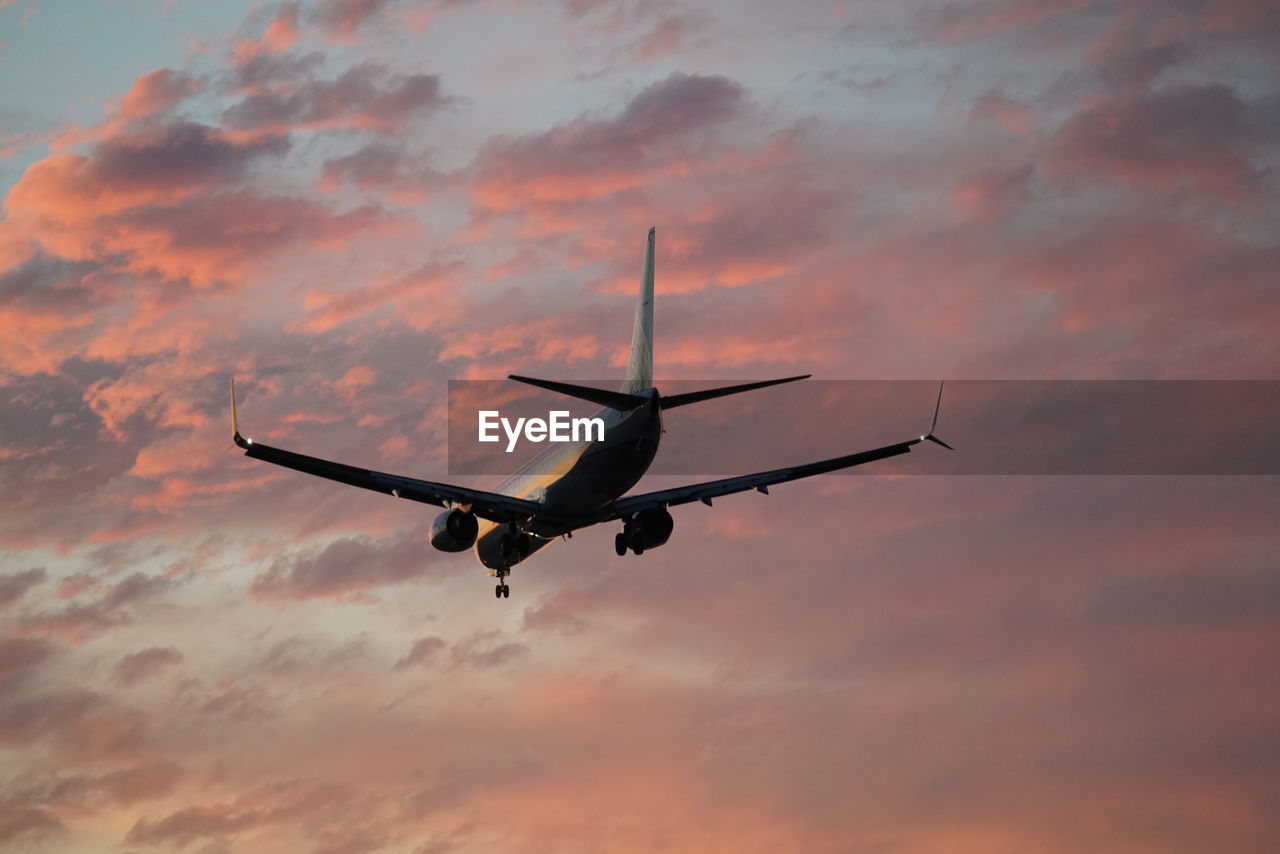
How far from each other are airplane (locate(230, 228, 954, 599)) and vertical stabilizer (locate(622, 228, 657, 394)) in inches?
1.7

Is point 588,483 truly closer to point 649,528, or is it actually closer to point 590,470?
point 590,470

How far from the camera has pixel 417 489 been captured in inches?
Result: 2383

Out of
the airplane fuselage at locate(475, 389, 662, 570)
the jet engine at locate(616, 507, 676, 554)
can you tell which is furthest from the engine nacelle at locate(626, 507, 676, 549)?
the airplane fuselage at locate(475, 389, 662, 570)

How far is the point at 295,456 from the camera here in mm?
54375

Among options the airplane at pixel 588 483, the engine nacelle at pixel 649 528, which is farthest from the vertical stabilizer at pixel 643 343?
the engine nacelle at pixel 649 528

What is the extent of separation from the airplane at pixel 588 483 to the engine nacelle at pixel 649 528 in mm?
44

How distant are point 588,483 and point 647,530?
654 cm

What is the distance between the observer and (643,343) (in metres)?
63.8

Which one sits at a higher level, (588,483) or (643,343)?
(643,343)

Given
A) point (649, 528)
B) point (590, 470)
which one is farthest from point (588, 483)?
point (649, 528)

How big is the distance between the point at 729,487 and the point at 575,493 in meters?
8.43

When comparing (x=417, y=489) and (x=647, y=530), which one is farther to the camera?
(x=647, y=530)

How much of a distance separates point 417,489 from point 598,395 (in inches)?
372

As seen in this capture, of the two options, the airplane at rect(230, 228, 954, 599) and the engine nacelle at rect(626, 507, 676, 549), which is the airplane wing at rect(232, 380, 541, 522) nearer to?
the airplane at rect(230, 228, 954, 599)
